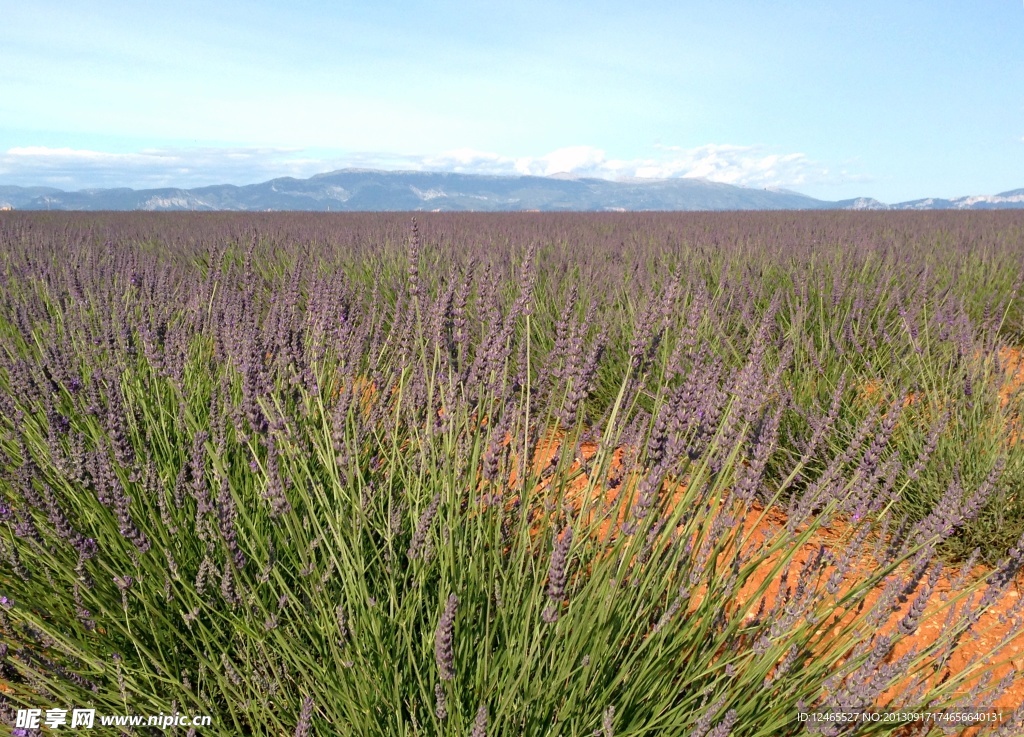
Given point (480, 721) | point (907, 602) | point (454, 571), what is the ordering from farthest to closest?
point (907, 602)
point (454, 571)
point (480, 721)

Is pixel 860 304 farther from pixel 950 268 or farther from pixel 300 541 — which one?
pixel 300 541

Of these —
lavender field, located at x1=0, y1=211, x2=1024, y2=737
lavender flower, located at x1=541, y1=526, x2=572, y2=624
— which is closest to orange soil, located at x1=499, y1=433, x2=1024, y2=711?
lavender field, located at x1=0, y1=211, x2=1024, y2=737

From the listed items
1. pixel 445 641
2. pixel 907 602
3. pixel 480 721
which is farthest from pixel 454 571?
pixel 907 602

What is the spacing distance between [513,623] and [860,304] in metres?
3.13

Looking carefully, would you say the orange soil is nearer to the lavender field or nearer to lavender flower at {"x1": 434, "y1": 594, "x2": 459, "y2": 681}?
the lavender field

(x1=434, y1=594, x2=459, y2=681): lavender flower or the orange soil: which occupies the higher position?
(x1=434, y1=594, x2=459, y2=681): lavender flower

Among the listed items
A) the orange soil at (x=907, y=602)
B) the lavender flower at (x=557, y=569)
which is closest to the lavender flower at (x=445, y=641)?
the lavender flower at (x=557, y=569)

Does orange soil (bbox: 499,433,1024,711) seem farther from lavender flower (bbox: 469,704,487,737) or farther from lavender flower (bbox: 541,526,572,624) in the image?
lavender flower (bbox: 469,704,487,737)

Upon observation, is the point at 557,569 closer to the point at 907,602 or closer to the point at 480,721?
the point at 480,721

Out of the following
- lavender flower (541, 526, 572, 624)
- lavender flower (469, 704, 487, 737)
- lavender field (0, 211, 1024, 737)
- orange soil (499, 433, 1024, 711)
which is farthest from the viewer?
orange soil (499, 433, 1024, 711)

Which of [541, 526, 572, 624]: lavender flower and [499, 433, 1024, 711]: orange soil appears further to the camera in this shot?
[499, 433, 1024, 711]: orange soil

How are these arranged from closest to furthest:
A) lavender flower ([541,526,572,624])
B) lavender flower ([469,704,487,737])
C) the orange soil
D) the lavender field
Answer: lavender flower ([469,704,487,737])
lavender flower ([541,526,572,624])
the lavender field
the orange soil

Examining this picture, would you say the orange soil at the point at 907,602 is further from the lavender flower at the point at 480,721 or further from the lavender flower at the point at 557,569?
the lavender flower at the point at 480,721

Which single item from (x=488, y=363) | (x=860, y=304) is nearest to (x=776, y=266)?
(x=860, y=304)
